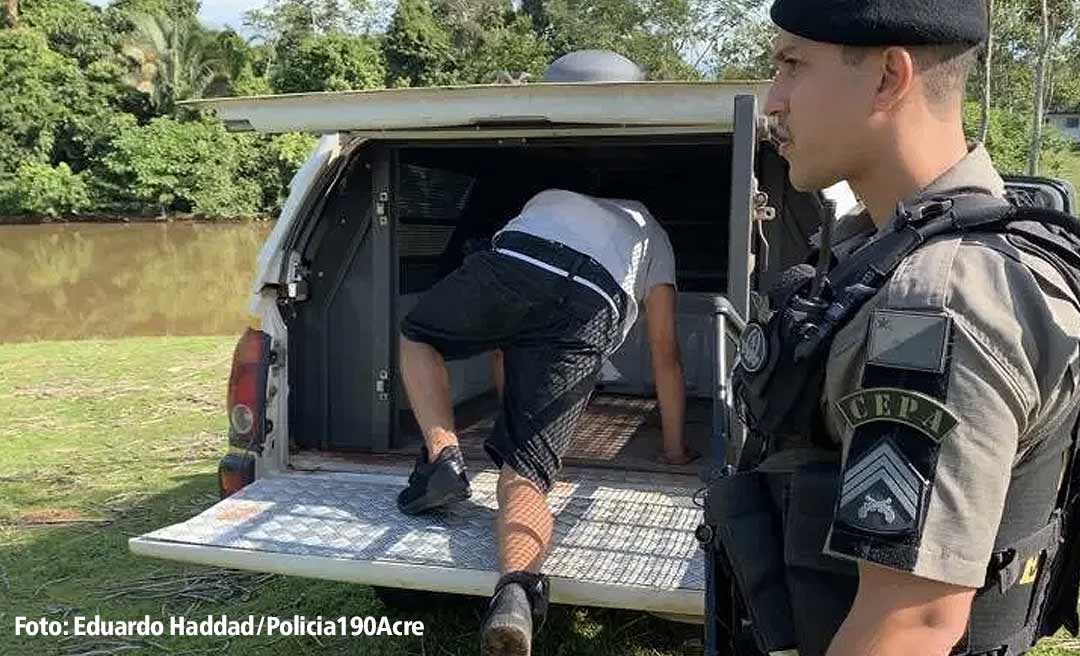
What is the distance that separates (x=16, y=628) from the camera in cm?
409

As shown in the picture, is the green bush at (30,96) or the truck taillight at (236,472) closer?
the truck taillight at (236,472)

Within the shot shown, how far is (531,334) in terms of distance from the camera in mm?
3498

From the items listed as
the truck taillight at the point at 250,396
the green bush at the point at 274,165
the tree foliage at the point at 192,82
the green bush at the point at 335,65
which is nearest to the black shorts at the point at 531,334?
the truck taillight at the point at 250,396

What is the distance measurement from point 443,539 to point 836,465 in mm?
2057

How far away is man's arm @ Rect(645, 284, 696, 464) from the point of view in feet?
13.3

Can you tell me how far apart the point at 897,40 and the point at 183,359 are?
9.24 meters

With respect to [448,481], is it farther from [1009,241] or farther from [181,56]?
[181,56]

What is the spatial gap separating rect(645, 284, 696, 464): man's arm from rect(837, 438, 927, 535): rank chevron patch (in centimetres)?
282

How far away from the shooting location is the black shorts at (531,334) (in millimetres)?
3418

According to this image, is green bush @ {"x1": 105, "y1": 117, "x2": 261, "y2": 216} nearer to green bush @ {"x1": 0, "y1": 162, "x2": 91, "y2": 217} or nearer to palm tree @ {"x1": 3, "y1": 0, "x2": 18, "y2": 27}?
green bush @ {"x1": 0, "y1": 162, "x2": 91, "y2": 217}

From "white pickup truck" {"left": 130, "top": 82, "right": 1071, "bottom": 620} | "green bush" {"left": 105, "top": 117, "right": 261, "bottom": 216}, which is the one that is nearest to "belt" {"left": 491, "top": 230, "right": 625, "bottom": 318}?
"white pickup truck" {"left": 130, "top": 82, "right": 1071, "bottom": 620}

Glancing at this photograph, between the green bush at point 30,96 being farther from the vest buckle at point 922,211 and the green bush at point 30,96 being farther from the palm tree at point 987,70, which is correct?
the vest buckle at point 922,211

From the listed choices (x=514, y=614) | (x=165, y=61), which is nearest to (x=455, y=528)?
(x=514, y=614)

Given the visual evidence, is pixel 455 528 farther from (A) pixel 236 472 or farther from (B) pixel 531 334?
(A) pixel 236 472
